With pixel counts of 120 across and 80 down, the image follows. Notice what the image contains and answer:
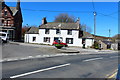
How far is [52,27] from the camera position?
47.3 m

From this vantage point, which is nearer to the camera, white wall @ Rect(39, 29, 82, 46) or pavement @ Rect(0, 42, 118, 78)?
pavement @ Rect(0, 42, 118, 78)

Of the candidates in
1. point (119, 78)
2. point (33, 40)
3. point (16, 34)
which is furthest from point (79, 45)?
point (119, 78)

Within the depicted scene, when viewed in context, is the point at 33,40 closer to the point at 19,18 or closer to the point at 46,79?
the point at 19,18

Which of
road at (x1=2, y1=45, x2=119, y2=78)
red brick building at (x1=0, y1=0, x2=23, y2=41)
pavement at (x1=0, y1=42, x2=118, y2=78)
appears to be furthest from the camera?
red brick building at (x1=0, y1=0, x2=23, y2=41)

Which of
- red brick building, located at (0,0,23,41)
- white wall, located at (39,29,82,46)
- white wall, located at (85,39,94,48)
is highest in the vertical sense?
red brick building, located at (0,0,23,41)

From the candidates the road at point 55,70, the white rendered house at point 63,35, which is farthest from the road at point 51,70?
the white rendered house at point 63,35

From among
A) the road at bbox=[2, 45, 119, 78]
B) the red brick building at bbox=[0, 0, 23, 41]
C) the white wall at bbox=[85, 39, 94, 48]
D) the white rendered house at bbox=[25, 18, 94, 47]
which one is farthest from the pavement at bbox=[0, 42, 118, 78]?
the white wall at bbox=[85, 39, 94, 48]

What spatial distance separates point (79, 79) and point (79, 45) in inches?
1517

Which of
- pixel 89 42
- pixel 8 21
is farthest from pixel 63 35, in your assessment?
pixel 8 21

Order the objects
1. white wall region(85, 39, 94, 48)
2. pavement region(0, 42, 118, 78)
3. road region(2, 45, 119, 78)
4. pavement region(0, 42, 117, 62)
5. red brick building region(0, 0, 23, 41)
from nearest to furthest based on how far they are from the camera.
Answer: road region(2, 45, 119, 78) → pavement region(0, 42, 118, 78) → pavement region(0, 42, 117, 62) → red brick building region(0, 0, 23, 41) → white wall region(85, 39, 94, 48)

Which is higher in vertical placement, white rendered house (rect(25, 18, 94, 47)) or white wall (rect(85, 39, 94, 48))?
white rendered house (rect(25, 18, 94, 47))

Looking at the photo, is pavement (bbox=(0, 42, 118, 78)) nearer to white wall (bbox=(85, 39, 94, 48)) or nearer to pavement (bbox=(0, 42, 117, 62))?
pavement (bbox=(0, 42, 117, 62))

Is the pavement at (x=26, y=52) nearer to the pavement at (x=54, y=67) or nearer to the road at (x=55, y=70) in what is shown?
the pavement at (x=54, y=67)

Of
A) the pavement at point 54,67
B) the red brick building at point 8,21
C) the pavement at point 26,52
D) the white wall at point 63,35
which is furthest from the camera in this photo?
the white wall at point 63,35
